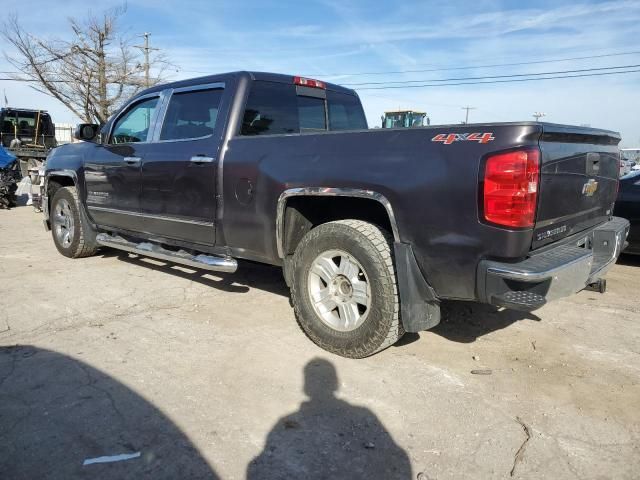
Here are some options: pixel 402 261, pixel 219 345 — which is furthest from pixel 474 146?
pixel 219 345

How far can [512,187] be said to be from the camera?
261 cm

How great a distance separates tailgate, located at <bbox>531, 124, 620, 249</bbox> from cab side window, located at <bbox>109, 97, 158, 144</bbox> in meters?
3.79

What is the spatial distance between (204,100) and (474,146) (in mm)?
2695

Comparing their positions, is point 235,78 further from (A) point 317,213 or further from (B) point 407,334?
(B) point 407,334

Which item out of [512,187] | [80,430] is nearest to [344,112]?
[512,187]

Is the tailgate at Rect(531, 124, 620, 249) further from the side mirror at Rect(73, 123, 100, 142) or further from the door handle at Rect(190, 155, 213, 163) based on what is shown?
the side mirror at Rect(73, 123, 100, 142)

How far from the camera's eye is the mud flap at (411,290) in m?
3.03

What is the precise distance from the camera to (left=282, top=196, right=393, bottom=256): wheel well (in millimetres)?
3553

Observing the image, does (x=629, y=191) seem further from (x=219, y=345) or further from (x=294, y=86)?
(x=219, y=345)

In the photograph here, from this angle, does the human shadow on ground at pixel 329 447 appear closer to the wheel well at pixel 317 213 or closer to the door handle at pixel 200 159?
the wheel well at pixel 317 213

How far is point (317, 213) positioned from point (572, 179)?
5.84 feet

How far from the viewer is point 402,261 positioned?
9.97ft

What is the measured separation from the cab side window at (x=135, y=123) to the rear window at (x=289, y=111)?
1343mm

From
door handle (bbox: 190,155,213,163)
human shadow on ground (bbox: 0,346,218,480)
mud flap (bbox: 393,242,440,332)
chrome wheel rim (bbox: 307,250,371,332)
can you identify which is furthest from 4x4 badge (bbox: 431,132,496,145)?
human shadow on ground (bbox: 0,346,218,480)
